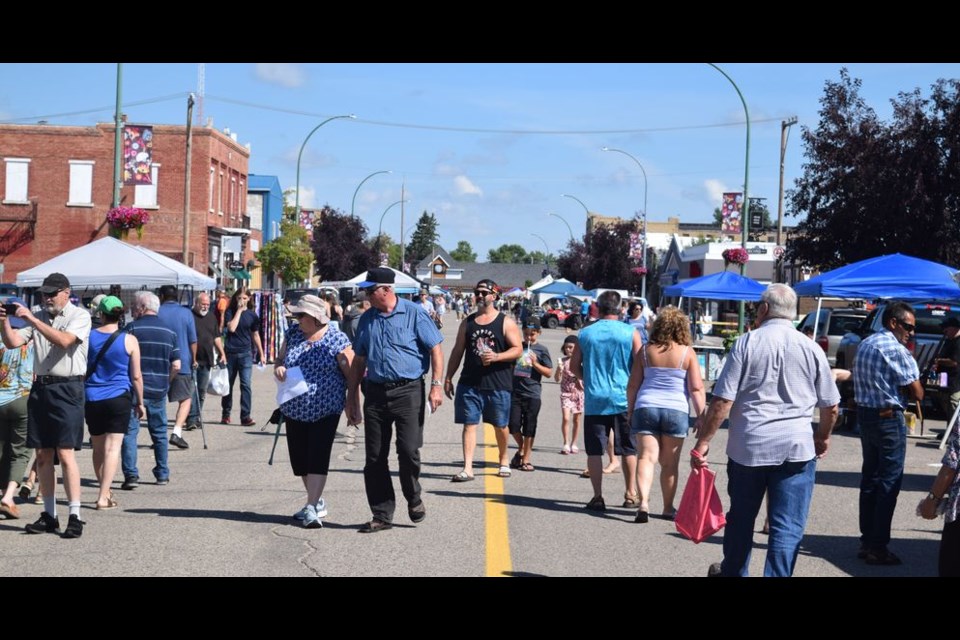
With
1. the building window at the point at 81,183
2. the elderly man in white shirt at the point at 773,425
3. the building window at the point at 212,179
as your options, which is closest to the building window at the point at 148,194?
the building window at the point at 81,183

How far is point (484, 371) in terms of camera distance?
38.1 ft

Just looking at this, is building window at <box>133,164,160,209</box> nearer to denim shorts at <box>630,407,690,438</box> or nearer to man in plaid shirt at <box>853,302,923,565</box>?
denim shorts at <box>630,407,690,438</box>

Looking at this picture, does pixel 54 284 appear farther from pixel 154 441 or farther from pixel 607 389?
pixel 607 389

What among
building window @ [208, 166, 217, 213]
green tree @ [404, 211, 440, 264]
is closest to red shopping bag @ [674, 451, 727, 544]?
building window @ [208, 166, 217, 213]

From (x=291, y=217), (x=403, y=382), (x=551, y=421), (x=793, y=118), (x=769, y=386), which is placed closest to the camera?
(x=769, y=386)

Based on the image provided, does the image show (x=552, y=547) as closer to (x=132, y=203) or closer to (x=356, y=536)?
(x=356, y=536)

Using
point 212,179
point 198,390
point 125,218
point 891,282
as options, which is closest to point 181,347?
point 198,390

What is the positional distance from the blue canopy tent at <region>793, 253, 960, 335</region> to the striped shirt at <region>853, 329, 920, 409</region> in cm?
1069

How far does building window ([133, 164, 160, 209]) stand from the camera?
5116 centimetres

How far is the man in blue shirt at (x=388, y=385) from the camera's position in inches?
359

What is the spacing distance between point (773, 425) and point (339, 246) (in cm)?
6479

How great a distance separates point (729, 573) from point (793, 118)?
4248cm
